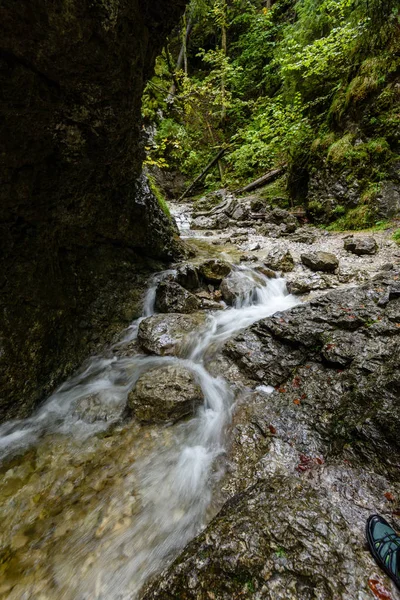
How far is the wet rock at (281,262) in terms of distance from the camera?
279 inches

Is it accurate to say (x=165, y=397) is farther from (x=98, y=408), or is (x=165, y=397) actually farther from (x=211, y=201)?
(x=211, y=201)

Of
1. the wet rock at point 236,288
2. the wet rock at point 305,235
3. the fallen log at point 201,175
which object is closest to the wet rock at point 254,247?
the wet rock at point 305,235

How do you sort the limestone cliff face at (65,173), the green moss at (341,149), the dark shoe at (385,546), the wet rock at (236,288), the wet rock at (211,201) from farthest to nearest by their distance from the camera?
the wet rock at (211,201) < the green moss at (341,149) < the wet rock at (236,288) < the limestone cliff face at (65,173) < the dark shoe at (385,546)

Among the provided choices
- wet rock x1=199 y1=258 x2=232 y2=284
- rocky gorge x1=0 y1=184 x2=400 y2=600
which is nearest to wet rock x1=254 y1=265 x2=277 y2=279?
wet rock x1=199 y1=258 x2=232 y2=284

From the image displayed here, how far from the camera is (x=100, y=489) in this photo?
106 inches

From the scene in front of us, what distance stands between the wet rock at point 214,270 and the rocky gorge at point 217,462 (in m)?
1.63

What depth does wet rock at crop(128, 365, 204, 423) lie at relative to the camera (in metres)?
3.41

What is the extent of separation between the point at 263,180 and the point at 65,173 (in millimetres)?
12932

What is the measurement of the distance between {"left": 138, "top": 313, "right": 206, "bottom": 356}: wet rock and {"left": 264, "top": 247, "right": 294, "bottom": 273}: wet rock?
119 inches

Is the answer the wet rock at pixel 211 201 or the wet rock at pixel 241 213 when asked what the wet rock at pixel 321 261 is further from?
the wet rock at pixel 211 201

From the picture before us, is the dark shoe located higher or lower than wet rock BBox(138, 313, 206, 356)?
lower

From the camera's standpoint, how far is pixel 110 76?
2537 millimetres

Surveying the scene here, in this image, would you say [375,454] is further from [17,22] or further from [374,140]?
[374,140]

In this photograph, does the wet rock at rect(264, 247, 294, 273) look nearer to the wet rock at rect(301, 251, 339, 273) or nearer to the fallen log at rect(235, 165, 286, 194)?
the wet rock at rect(301, 251, 339, 273)
